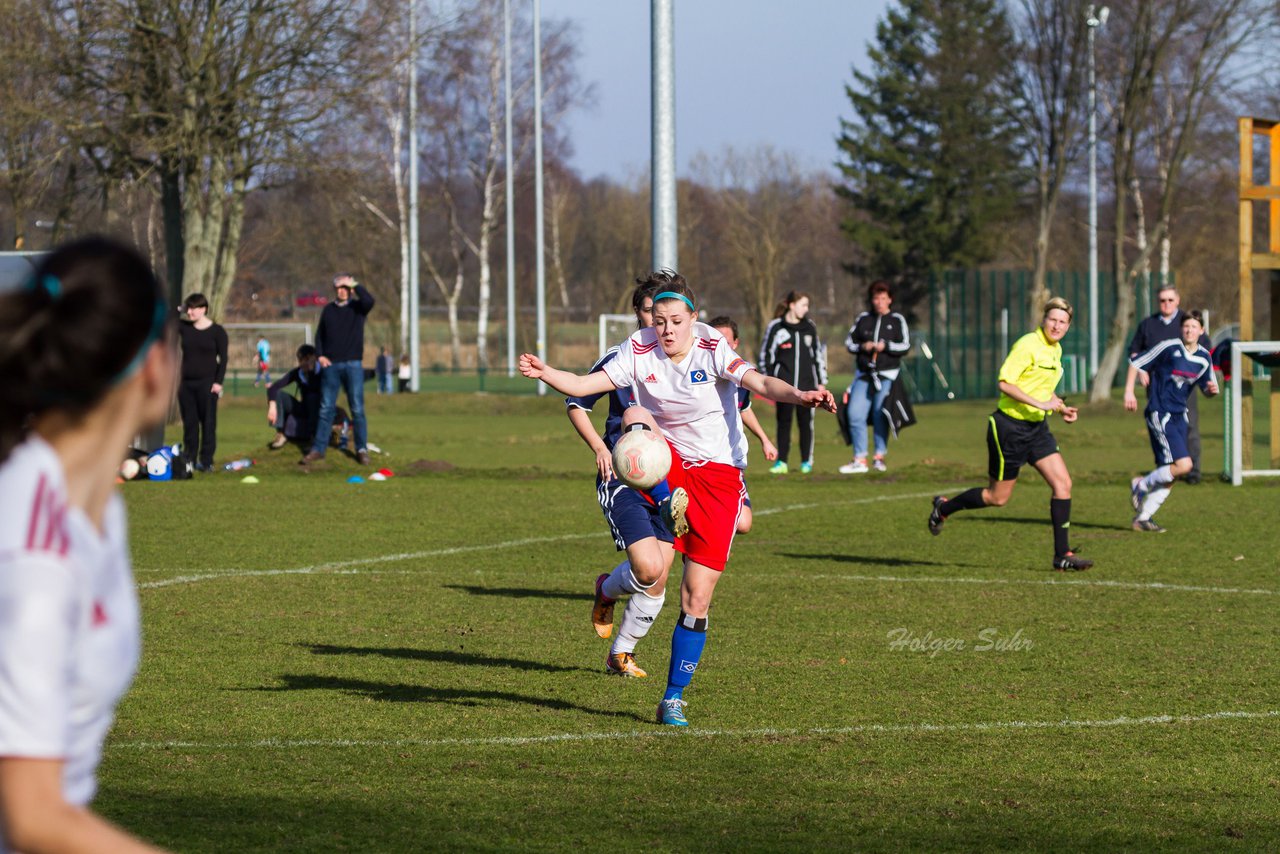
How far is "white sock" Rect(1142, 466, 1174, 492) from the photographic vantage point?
1336cm

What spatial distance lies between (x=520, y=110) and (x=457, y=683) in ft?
181


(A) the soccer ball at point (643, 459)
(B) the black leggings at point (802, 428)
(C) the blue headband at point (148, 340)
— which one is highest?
(C) the blue headband at point (148, 340)

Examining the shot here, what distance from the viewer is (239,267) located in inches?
2795

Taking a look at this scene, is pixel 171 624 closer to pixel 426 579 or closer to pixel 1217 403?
pixel 426 579

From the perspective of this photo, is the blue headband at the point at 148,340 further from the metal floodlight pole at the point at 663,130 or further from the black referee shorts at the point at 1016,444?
the metal floodlight pole at the point at 663,130

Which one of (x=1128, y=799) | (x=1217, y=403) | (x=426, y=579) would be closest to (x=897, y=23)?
(x=1217, y=403)

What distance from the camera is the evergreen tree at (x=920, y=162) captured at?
186 ft

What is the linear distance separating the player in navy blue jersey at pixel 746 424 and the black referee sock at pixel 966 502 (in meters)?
1.38

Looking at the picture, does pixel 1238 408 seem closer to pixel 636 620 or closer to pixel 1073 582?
pixel 1073 582

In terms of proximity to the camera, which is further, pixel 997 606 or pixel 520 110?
pixel 520 110

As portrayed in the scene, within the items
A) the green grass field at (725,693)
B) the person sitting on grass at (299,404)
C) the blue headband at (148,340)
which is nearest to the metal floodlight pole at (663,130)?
the green grass field at (725,693)

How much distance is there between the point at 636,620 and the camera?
7492mm

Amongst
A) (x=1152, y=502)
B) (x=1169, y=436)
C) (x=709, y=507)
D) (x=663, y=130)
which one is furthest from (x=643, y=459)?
(x=663, y=130)

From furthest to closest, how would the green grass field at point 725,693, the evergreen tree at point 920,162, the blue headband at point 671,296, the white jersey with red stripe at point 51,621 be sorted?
the evergreen tree at point 920,162 → the blue headband at point 671,296 → the green grass field at point 725,693 → the white jersey with red stripe at point 51,621
